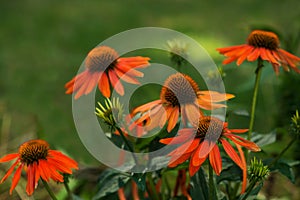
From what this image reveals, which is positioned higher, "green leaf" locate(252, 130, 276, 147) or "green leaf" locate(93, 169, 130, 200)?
"green leaf" locate(252, 130, 276, 147)

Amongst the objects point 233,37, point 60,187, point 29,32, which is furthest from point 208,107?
point 29,32

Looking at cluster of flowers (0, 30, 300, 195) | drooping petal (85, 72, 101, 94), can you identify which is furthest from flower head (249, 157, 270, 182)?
drooping petal (85, 72, 101, 94)

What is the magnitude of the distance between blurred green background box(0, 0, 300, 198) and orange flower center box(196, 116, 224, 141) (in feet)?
2.95

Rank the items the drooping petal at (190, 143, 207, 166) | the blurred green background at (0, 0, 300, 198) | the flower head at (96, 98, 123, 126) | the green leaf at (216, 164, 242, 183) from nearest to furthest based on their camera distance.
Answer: the drooping petal at (190, 143, 207, 166) → the flower head at (96, 98, 123, 126) → the green leaf at (216, 164, 242, 183) → the blurred green background at (0, 0, 300, 198)

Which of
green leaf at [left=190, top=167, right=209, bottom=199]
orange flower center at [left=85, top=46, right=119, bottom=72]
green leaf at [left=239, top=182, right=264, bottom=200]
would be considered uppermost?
orange flower center at [left=85, top=46, right=119, bottom=72]

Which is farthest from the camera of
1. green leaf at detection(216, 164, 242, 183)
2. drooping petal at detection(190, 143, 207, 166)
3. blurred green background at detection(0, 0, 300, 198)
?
blurred green background at detection(0, 0, 300, 198)

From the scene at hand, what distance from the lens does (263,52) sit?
1.01 meters

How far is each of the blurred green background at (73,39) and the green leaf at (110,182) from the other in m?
0.71

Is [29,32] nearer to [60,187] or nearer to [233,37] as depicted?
[233,37]

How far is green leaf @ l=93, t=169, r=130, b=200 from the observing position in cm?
102

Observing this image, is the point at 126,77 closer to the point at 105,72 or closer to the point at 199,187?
the point at 105,72

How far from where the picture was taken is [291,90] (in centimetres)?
160

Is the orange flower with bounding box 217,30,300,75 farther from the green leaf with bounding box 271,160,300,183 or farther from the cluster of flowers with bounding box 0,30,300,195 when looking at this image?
the green leaf with bounding box 271,160,300,183

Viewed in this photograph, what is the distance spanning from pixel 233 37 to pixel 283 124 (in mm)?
1341
